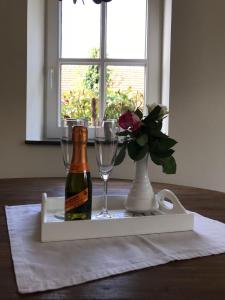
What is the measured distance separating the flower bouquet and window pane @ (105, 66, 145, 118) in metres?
1.51

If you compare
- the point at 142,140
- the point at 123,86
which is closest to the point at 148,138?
the point at 142,140

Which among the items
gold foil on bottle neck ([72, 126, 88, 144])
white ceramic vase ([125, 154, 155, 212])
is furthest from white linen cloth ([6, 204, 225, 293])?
gold foil on bottle neck ([72, 126, 88, 144])

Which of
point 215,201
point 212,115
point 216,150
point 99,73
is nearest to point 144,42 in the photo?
point 99,73

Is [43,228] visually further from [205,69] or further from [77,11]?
[77,11]

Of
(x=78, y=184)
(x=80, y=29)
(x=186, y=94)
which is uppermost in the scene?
(x=80, y=29)

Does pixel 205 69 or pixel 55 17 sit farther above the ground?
pixel 55 17

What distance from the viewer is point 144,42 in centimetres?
252

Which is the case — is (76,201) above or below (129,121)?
below

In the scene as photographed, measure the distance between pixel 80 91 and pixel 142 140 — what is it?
1604 millimetres

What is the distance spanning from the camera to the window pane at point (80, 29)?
8.23ft

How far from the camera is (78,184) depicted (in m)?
0.90

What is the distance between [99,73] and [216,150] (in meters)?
0.89

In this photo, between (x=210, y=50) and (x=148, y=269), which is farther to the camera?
(x=210, y=50)

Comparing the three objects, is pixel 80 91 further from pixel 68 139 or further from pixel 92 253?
pixel 92 253
